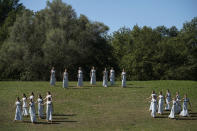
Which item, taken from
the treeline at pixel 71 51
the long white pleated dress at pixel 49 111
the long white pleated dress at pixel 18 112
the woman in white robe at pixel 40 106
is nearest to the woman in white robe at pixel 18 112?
the long white pleated dress at pixel 18 112

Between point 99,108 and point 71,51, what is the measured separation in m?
32.1

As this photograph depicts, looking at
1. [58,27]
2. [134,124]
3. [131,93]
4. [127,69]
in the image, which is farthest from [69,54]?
[134,124]

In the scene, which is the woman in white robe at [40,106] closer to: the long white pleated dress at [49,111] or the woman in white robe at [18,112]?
the long white pleated dress at [49,111]

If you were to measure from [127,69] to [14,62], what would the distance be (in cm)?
2777

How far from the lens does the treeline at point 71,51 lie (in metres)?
65.8

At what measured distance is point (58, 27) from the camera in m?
66.8

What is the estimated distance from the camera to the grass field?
2898 centimetres

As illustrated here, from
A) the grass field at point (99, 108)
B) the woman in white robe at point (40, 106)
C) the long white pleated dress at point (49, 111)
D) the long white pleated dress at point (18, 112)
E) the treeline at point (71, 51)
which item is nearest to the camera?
the grass field at point (99, 108)

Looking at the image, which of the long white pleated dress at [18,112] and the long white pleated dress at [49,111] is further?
the long white pleated dress at [18,112]

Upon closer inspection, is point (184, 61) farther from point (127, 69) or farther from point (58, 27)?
point (58, 27)

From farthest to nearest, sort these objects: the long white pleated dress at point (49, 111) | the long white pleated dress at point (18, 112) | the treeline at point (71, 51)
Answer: the treeline at point (71, 51), the long white pleated dress at point (18, 112), the long white pleated dress at point (49, 111)

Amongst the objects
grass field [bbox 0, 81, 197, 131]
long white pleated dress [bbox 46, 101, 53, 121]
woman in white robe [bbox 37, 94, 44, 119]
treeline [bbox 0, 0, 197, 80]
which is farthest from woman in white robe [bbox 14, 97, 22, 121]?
treeline [bbox 0, 0, 197, 80]

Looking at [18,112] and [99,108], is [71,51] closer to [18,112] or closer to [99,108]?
[99,108]

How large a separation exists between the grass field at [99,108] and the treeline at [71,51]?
1895 cm
